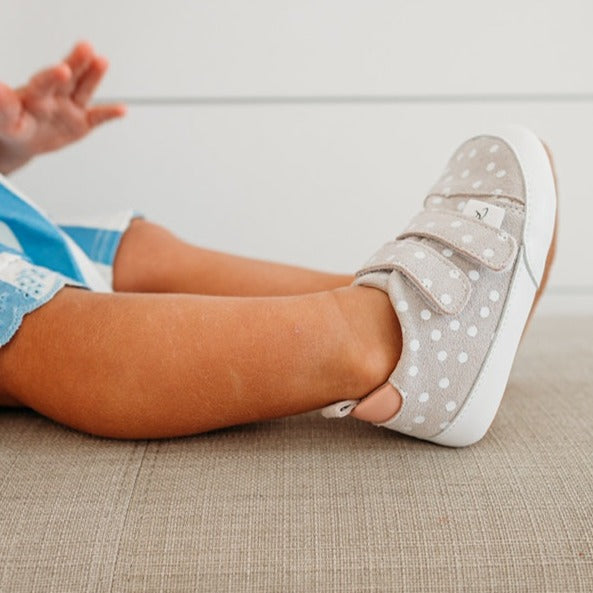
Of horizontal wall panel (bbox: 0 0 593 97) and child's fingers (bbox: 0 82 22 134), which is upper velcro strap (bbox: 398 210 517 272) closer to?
child's fingers (bbox: 0 82 22 134)

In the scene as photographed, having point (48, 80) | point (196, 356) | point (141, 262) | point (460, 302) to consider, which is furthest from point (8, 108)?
point (460, 302)

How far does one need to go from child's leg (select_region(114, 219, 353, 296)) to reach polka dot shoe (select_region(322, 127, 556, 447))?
0.15 metres

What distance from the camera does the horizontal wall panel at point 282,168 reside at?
3.67 feet

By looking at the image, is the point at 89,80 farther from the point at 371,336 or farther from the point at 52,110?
the point at 371,336

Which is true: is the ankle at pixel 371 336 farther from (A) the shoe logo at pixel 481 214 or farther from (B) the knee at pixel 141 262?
(B) the knee at pixel 141 262

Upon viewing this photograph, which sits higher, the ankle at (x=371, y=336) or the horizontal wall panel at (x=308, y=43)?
the horizontal wall panel at (x=308, y=43)

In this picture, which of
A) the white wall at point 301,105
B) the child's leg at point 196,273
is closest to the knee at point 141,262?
the child's leg at point 196,273

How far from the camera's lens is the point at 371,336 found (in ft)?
1.78

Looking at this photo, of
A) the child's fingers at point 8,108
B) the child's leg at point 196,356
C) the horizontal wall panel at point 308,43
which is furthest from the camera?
the horizontal wall panel at point 308,43

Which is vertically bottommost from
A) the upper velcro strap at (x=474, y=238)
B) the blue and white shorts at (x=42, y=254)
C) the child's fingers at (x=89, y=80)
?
the blue and white shorts at (x=42, y=254)

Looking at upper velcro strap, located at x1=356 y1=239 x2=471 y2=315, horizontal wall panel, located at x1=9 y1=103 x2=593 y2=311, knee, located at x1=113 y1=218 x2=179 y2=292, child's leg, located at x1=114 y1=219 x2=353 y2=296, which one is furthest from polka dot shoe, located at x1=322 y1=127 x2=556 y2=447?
horizontal wall panel, located at x1=9 y1=103 x2=593 y2=311

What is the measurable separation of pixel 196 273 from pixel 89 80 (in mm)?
206

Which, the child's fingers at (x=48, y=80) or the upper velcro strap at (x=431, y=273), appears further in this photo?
the child's fingers at (x=48, y=80)

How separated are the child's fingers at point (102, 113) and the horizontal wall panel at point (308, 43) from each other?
0.33m
